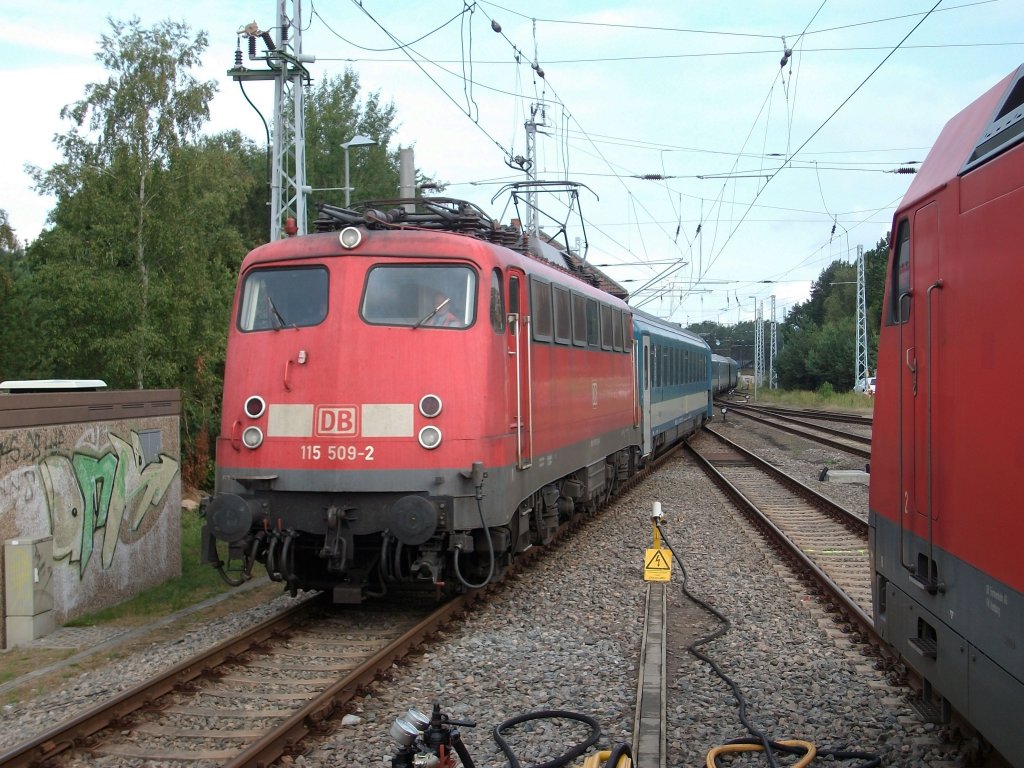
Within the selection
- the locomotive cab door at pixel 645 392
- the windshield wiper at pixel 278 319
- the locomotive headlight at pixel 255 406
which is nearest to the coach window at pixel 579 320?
the windshield wiper at pixel 278 319

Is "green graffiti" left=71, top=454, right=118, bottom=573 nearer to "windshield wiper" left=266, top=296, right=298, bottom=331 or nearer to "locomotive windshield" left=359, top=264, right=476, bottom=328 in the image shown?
"windshield wiper" left=266, top=296, right=298, bottom=331

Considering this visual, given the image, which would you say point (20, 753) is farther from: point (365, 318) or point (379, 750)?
point (365, 318)

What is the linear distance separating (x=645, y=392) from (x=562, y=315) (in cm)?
821

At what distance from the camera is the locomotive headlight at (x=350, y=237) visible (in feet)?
27.2

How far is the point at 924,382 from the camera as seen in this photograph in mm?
4902

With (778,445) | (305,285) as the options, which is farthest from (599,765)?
(778,445)

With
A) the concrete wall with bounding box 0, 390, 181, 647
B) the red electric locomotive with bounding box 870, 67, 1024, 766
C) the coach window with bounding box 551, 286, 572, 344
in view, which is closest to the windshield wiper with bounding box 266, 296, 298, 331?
the concrete wall with bounding box 0, 390, 181, 647

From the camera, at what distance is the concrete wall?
8414 mm

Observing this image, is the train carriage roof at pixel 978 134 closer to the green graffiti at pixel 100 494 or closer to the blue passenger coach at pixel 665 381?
the green graffiti at pixel 100 494

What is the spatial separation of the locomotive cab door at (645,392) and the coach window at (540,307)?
786 centimetres

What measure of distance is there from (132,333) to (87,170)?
3917 millimetres

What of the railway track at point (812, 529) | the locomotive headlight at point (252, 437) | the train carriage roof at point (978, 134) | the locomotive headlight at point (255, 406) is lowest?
the railway track at point (812, 529)

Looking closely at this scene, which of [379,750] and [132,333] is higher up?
[132,333]

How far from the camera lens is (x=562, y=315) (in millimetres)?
10992
